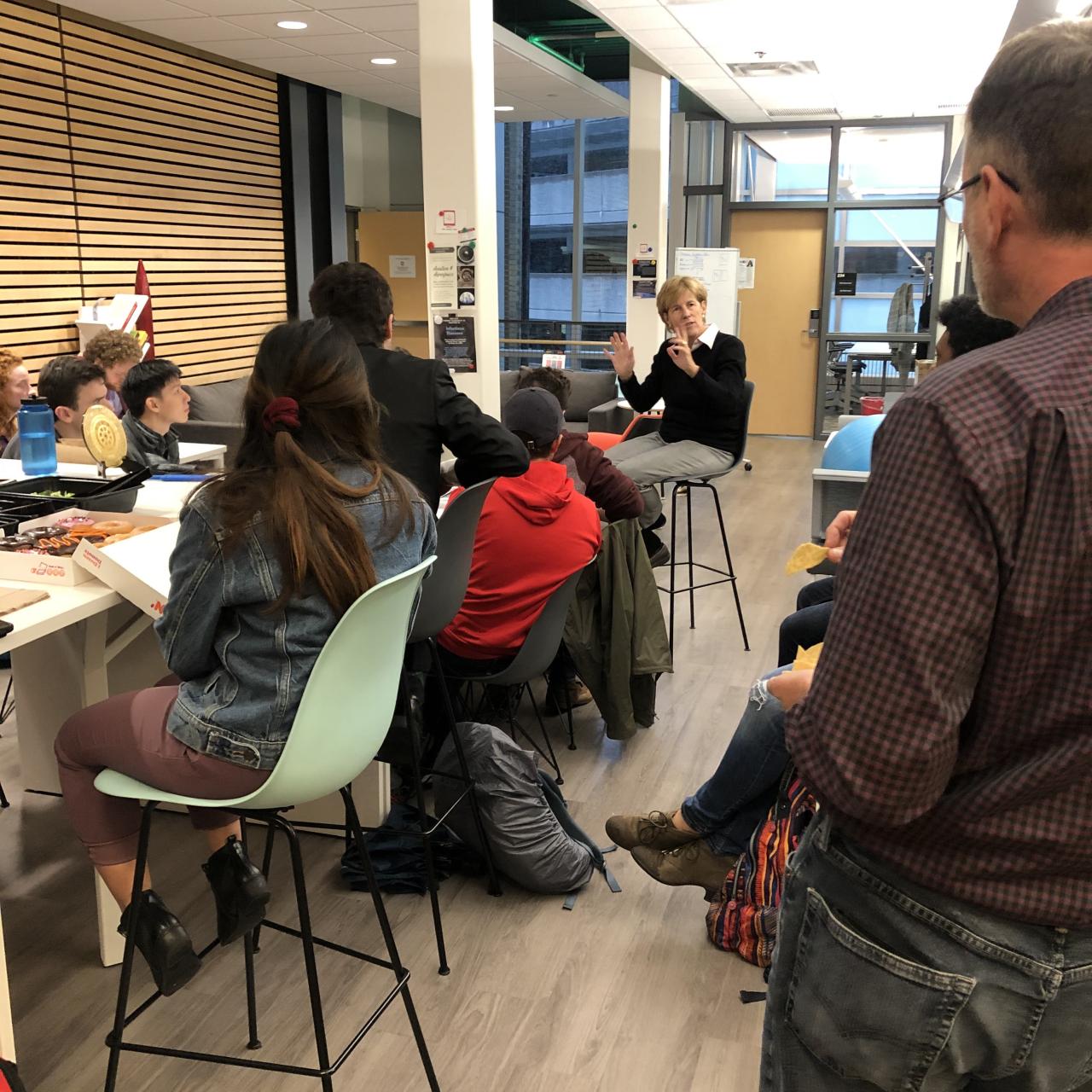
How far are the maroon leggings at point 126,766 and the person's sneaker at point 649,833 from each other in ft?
3.32

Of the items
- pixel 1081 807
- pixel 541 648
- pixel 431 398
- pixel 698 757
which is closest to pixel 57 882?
pixel 541 648

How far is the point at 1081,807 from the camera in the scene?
90 centimetres

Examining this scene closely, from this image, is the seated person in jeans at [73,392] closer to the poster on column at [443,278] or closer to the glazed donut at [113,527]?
the poster on column at [443,278]

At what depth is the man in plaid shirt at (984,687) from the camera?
0.85 meters

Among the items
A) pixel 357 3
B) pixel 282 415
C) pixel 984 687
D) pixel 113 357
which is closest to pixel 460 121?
pixel 357 3

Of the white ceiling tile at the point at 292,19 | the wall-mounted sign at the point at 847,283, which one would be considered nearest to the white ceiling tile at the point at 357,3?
the white ceiling tile at the point at 292,19

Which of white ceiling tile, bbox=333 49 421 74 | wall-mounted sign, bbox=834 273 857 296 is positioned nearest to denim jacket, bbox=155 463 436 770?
white ceiling tile, bbox=333 49 421 74

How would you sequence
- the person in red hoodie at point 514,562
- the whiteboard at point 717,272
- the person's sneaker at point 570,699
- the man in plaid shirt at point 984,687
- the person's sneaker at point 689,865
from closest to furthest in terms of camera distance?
the man in plaid shirt at point 984,687 < the person's sneaker at point 689,865 < the person in red hoodie at point 514,562 < the person's sneaker at point 570,699 < the whiteboard at point 717,272

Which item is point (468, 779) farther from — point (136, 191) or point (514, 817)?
point (136, 191)

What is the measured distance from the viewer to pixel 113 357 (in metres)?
4.83

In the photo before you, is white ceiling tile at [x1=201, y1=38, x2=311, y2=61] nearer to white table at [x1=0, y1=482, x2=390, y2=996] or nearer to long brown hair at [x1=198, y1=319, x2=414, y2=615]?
white table at [x1=0, y1=482, x2=390, y2=996]

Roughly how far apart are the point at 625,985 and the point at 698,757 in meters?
1.19

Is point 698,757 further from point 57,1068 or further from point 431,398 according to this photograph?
point 57,1068

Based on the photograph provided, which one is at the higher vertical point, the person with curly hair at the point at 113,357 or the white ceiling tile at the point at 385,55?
the white ceiling tile at the point at 385,55
